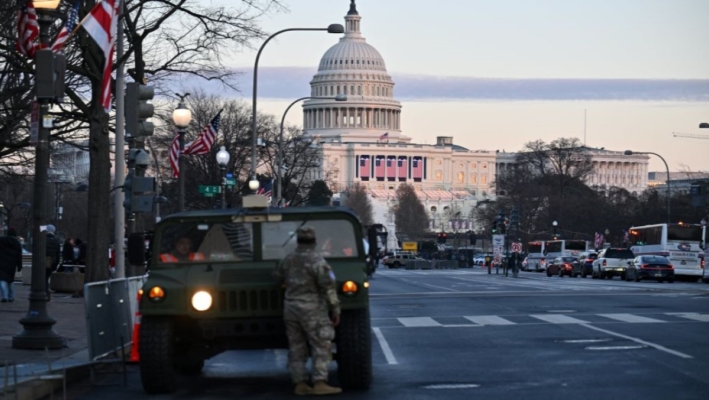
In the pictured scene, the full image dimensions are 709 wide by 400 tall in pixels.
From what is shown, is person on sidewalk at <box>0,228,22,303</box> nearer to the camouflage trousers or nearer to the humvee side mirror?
the humvee side mirror

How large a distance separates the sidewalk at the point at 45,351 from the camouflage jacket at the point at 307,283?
272 centimetres

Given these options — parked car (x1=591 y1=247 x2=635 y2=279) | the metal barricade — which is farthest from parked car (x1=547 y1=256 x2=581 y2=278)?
the metal barricade

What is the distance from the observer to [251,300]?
543 inches

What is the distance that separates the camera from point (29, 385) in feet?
45.0

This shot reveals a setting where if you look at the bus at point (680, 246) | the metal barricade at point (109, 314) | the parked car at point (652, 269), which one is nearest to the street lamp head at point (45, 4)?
the metal barricade at point (109, 314)

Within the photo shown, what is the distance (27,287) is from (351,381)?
30801mm

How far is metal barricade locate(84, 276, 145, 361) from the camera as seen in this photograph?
53.2 feet

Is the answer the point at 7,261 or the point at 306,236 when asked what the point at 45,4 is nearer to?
the point at 306,236

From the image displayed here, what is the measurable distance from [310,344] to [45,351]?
14.5ft

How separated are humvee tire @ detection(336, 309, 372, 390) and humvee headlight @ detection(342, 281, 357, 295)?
0.68ft

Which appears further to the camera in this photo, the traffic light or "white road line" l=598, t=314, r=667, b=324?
"white road line" l=598, t=314, r=667, b=324

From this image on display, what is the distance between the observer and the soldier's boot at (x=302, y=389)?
44.3ft

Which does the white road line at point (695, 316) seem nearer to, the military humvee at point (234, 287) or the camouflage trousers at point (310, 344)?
the military humvee at point (234, 287)

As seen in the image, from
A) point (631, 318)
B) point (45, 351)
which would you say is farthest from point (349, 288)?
point (631, 318)
